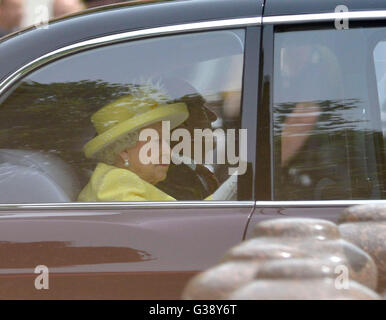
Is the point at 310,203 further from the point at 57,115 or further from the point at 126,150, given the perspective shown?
the point at 57,115

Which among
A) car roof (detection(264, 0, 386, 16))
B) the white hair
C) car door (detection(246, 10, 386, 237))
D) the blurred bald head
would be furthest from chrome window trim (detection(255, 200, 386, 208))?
the blurred bald head

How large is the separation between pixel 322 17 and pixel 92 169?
87cm

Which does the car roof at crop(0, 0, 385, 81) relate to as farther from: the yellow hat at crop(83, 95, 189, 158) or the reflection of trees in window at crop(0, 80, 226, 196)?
the yellow hat at crop(83, 95, 189, 158)

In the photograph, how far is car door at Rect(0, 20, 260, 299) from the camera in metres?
2.02

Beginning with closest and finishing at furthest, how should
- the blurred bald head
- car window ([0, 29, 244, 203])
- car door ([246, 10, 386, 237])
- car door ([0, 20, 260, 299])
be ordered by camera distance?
1. car door ([0, 20, 260, 299])
2. car door ([246, 10, 386, 237])
3. car window ([0, 29, 244, 203])
4. the blurred bald head

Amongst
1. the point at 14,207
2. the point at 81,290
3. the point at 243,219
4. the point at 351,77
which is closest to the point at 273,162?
the point at 243,219

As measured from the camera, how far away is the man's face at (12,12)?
10.4 feet

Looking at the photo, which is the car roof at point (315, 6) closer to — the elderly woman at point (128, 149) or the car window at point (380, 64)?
the car window at point (380, 64)

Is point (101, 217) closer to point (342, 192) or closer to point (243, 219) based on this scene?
point (243, 219)

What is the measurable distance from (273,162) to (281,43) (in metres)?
0.38

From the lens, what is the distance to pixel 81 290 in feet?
6.64

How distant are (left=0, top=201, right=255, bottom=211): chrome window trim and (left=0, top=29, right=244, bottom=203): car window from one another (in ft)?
0.13

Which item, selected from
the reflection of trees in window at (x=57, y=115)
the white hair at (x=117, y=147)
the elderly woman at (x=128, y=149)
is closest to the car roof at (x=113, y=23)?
the reflection of trees in window at (x=57, y=115)
